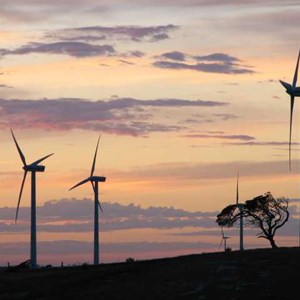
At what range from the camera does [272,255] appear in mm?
110688

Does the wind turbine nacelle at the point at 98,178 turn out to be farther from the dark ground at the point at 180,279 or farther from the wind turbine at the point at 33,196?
the dark ground at the point at 180,279

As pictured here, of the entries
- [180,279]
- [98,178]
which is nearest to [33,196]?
[98,178]

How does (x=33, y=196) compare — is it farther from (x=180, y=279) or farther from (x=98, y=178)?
(x=180, y=279)

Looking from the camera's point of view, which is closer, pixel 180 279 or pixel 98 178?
pixel 180 279

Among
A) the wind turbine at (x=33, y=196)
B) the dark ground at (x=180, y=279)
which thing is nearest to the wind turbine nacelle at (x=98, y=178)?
the wind turbine at (x=33, y=196)

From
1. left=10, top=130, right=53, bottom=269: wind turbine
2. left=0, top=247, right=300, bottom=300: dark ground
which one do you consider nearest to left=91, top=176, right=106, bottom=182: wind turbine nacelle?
left=10, top=130, right=53, bottom=269: wind turbine

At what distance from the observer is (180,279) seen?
104062 millimetres

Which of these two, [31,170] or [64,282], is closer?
[64,282]

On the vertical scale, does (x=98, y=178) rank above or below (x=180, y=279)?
above

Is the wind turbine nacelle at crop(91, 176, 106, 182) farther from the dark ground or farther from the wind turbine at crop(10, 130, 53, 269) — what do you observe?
the dark ground

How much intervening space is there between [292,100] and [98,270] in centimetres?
3210

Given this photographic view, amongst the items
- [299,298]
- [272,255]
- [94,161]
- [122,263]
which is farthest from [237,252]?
[94,161]

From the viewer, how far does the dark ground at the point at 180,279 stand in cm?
9644

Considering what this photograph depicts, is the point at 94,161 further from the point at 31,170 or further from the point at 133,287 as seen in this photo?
the point at 133,287
